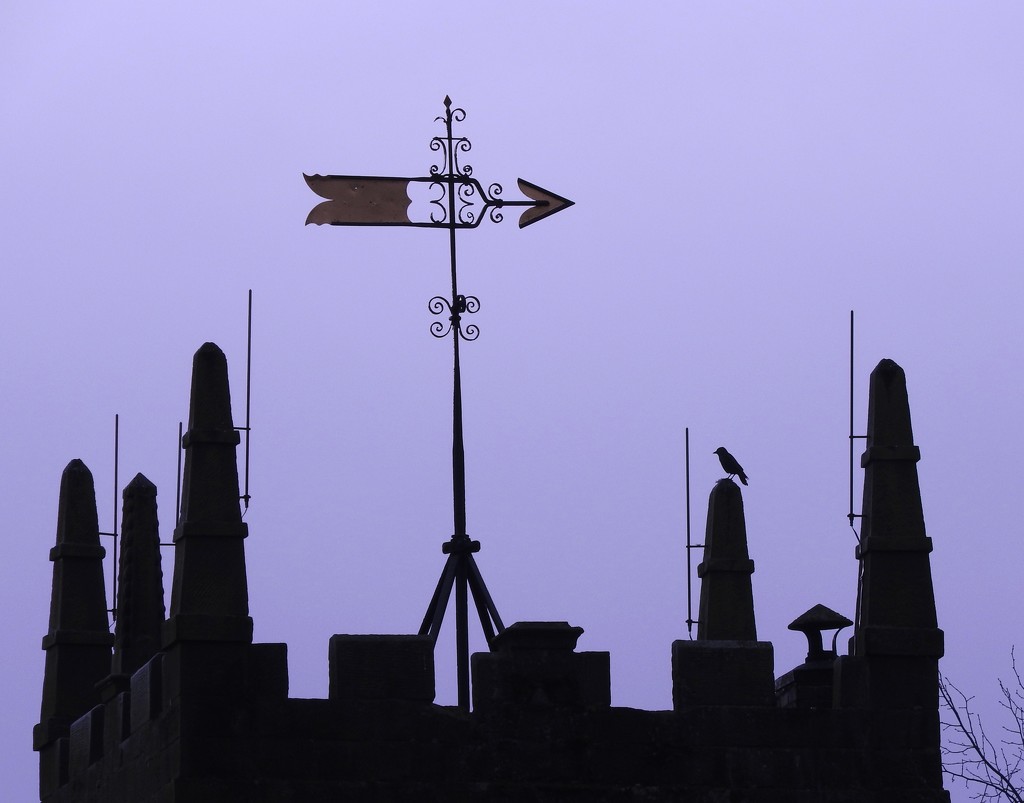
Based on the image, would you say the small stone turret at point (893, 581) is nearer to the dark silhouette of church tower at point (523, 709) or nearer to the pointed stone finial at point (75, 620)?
the dark silhouette of church tower at point (523, 709)

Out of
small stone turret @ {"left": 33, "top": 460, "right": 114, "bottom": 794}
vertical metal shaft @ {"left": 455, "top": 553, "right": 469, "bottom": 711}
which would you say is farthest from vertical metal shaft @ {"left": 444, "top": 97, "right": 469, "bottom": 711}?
small stone turret @ {"left": 33, "top": 460, "right": 114, "bottom": 794}

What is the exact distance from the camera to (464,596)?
57.4 ft

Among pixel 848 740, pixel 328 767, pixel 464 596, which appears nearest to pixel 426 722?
pixel 328 767

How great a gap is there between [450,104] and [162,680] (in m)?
5.89

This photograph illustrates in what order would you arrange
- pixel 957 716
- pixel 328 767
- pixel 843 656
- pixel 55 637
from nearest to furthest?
pixel 328 767 < pixel 843 656 < pixel 957 716 < pixel 55 637

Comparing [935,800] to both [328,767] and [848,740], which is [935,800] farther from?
[328,767]

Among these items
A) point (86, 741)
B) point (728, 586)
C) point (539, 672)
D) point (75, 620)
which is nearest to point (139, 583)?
point (86, 741)

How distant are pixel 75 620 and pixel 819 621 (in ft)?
22.9

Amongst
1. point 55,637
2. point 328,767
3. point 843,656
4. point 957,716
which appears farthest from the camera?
point 55,637

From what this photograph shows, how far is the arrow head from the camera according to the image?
1950 centimetres

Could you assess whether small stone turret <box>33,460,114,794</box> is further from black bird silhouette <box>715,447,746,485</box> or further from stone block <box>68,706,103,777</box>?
black bird silhouette <box>715,447,746,485</box>

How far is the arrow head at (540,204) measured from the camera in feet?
64.0

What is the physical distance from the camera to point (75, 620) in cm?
2011

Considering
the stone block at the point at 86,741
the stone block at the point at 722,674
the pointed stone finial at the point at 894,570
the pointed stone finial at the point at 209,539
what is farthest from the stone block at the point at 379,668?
the pointed stone finial at the point at 894,570
